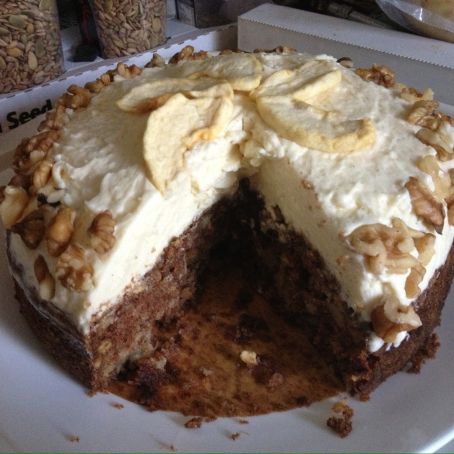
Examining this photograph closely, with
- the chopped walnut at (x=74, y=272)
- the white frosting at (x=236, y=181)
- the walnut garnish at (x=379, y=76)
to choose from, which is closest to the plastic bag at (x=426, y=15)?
the walnut garnish at (x=379, y=76)


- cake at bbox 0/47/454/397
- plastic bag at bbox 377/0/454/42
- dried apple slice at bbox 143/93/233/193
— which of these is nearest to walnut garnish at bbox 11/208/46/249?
cake at bbox 0/47/454/397

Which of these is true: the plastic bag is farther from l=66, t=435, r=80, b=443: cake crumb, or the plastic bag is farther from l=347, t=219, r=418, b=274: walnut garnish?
l=66, t=435, r=80, b=443: cake crumb

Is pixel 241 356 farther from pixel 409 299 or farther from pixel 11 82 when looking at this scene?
pixel 11 82

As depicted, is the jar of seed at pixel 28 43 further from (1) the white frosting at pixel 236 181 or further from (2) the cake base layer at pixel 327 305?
(2) the cake base layer at pixel 327 305

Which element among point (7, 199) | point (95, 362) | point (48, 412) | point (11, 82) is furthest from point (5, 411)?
point (11, 82)

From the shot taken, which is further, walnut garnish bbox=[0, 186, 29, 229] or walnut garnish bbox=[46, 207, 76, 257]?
walnut garnish bbox=[0, 186, 29, 229]
